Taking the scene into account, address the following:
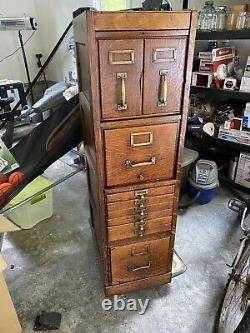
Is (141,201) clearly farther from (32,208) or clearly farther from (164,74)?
(32,208)

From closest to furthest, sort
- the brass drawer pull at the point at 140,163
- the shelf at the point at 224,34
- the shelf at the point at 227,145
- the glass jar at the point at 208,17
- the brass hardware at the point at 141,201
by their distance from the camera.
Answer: the brass drawer pull at the point at 140,163, the brass hardware at the point at 141,201, the shelf at the point at 224,34, the glass jar at the point at 208,17, the shelf at the point at 227,145

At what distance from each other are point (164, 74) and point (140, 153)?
31 cm

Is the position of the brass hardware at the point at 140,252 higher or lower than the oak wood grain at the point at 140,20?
lower

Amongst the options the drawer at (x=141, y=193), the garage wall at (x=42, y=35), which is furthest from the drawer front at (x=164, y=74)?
the garage wall at (x=42, y=35)

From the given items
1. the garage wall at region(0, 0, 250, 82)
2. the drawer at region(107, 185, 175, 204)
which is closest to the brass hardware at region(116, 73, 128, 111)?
the drawer at region(107, 185, 175, 204)

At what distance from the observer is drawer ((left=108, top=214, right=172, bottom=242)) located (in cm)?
119

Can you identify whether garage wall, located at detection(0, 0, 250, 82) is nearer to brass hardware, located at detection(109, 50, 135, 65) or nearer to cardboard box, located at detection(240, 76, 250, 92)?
cardboard box, located at detection(240, 76, 250, 92)

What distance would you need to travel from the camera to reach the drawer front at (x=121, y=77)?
824 mm

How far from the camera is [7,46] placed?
387cm

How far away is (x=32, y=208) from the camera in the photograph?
6.13ft

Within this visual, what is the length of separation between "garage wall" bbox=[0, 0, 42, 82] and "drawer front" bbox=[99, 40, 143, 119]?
12.3ft

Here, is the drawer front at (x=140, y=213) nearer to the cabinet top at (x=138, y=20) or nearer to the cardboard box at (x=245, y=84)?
the cabinet top at (x=138, y=20)

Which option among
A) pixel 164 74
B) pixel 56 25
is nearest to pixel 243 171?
pixel 164 74

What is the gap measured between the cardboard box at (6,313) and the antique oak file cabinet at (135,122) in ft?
1.45
